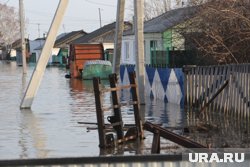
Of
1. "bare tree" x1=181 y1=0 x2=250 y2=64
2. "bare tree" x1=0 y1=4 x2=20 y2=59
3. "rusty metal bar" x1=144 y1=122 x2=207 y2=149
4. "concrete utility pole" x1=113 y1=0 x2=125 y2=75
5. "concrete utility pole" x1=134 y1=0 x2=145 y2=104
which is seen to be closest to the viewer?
"rusty metal bar" x1=144 y1=122 x2=207 y2=149

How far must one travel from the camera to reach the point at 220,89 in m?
16.8

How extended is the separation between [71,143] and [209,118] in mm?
5509

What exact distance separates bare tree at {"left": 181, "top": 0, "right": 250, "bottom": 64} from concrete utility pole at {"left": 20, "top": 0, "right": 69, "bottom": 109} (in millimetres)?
5839

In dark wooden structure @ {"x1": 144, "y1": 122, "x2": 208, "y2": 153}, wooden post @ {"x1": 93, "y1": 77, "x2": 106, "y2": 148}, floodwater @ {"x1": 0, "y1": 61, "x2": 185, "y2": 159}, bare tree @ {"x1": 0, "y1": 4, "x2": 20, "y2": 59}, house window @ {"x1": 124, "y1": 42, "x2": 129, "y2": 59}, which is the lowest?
floodwater @ {"x1": 0, "y1": 61, "x2": 185, "y2": 159}

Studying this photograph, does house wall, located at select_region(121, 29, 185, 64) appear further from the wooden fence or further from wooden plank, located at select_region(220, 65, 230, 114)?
wooden plank, located at select_region(220, 65, 230, 114)

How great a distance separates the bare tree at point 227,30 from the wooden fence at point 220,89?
11.9 ft

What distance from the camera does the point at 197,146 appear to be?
9367 mm

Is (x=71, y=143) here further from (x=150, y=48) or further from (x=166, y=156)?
(x=150, y=48)

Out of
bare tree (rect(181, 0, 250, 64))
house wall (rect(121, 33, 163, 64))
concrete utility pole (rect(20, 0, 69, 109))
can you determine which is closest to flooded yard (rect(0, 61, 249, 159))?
concrete utility pole (rect(20, 0, 69, 109))

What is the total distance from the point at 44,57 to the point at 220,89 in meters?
6.65

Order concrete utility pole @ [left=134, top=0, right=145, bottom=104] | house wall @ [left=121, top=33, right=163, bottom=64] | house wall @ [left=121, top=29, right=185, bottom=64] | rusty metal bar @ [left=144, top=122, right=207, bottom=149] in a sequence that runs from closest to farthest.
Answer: rusty metal bar @ [left=144, top=122, right=207, bottom=149]
concrete utility pole @ [left=134, top=0, right=145, bottom=104]
house wall @ [left=121, top=29, right=185, bottom=64]
house wall @ [left=121, top=33, right=163, bottom=64]

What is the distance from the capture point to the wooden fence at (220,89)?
15748 mm

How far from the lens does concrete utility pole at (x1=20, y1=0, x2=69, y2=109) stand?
20469 mm

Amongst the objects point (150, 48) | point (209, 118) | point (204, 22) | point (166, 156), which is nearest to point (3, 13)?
point (150, 48)
